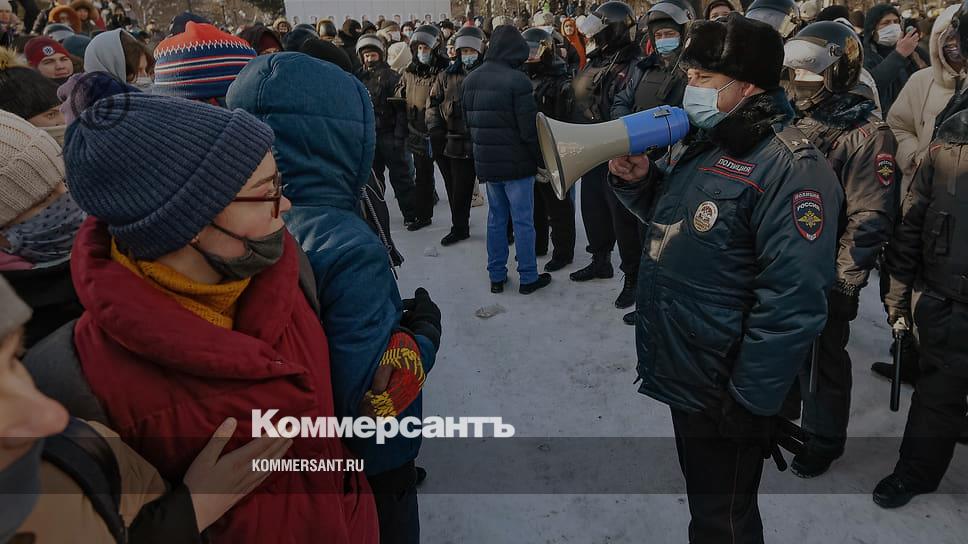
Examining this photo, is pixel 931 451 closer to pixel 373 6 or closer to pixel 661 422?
pixel 661 422

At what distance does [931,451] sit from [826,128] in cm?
151

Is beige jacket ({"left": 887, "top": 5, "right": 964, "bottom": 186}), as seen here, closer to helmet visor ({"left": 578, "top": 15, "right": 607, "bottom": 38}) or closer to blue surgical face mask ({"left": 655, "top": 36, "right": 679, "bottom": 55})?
blue surgical face mask ({"left": 655, "top": 36, "right": 679, "bottom": 55})

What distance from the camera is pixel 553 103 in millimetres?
5531

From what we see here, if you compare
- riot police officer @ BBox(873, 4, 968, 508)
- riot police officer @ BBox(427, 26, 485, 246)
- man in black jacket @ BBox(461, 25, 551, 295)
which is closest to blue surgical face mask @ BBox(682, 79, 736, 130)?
riot police officer @ BBox(873, 4, 968, 508)

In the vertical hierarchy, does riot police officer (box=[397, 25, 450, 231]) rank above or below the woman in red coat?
below

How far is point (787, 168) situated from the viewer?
182 centimetres

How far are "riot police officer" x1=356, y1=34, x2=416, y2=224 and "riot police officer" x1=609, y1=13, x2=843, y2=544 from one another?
4996 mm

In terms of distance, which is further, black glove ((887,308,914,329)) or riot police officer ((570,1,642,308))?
riot police officer ((570,1,642,308))

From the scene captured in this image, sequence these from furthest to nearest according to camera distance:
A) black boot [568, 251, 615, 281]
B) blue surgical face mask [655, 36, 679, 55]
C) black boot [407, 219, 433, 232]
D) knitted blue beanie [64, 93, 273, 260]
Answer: black boot [407, 219, 433, 232]
black boot [568, 251, 615, 281]
blue surgical face mask [655, 36, 679, 55]
knitted blue beanie [64, 93, 273, 260]

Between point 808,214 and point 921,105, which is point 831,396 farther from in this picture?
point 921,105

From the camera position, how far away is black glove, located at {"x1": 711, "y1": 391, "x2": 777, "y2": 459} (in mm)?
1932

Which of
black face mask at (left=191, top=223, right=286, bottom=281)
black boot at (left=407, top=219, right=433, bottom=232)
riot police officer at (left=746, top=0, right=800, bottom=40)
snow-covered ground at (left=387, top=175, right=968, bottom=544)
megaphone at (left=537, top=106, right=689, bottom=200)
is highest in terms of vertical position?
black face mask at (left=191, top=223, right=286, bottom=281)

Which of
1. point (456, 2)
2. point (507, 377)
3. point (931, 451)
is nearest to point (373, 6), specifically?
point (456, 2)

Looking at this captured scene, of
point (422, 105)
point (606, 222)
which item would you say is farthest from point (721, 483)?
point (422, 105)
